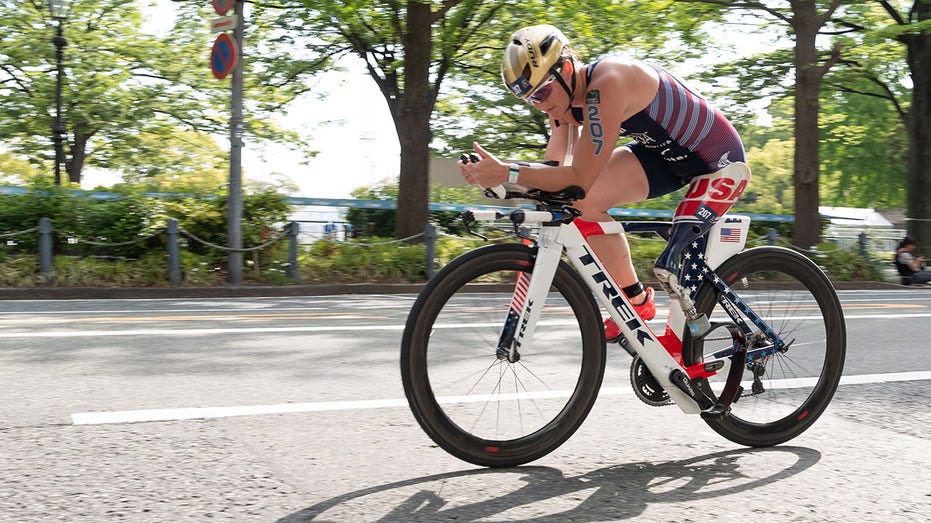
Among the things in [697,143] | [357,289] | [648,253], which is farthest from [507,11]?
[697,143]

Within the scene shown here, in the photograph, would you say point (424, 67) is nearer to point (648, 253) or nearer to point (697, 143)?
point (648, 253)

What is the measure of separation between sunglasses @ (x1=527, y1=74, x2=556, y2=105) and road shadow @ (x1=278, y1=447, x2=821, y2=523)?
1.41m

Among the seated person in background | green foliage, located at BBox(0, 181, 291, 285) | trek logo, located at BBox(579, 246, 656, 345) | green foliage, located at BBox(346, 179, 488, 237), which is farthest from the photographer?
green foliage, located at BBox(346, 179, 488, 237)

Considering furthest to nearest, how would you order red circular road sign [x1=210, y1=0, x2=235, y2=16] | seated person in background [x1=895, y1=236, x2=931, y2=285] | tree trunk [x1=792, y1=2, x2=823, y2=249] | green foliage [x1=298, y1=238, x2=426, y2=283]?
tree trunk [x1=792, y1=2, x2=823, y2=249]
seated person in background [x1=895, y1=236, x2=931, y2=285]
green foliage [x1=298, y1=238, x2=426, y2=283]
red circular road sign [x1=210, y1=0, x2=235, y2=16]

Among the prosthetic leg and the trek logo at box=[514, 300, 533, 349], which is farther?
the prosthetic leg

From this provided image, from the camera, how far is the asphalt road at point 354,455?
296 cm

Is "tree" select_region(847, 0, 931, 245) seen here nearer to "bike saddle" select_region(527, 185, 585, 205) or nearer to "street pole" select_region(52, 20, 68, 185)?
"street pole" select_region(52, 20, 68, 185)

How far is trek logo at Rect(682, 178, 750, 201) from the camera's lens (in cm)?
390

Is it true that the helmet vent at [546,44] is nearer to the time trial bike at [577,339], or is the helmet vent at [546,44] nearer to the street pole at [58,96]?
the time trial bike at [577,339]

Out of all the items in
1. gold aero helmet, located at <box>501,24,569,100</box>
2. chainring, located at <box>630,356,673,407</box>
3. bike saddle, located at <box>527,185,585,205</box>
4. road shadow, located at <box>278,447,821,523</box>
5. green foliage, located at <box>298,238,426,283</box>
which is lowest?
road shadow, located at <box>278,447,821,523</box>

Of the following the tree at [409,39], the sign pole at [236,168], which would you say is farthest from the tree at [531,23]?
the sign pole at [236,168]

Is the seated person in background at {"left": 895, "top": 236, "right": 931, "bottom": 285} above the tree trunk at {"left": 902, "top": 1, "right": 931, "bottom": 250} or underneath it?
underneath

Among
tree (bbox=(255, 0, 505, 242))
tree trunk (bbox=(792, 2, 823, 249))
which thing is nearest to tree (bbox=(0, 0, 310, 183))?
tree (bbox=(255, 0, 505, 242))

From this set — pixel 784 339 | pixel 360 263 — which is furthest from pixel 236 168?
pixel 784 339
